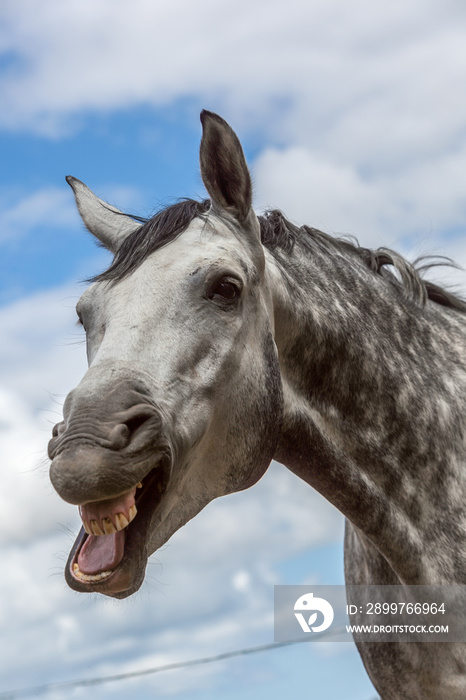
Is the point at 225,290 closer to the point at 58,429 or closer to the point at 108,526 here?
the point at 58,429

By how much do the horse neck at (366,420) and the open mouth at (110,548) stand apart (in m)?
1.09

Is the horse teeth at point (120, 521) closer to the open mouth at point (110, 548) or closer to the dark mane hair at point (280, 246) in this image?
the open mouth at point (110, 548)

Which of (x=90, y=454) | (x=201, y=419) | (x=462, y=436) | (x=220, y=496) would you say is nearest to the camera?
(x=90, y=454)

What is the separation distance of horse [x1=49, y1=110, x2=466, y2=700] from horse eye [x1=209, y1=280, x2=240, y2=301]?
1 cm

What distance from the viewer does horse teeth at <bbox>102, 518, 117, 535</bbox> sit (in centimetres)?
314

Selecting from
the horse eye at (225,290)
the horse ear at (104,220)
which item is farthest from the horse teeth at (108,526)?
the horse ear at (104,220)

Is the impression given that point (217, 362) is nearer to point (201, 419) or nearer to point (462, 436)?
point (201, 419)

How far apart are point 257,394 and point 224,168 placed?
118 centimetres

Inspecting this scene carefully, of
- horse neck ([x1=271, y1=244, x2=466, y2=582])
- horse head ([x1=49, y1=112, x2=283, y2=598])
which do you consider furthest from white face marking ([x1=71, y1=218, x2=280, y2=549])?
horse neck ([x1=271, y1=244, x2=466, y2=582])

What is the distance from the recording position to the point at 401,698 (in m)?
4.39

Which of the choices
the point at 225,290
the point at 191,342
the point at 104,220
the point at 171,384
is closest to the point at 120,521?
the point at 171,384

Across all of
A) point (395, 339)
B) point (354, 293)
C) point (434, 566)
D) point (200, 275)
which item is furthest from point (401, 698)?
point (200, 275)

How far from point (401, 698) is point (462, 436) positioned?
1474 mm

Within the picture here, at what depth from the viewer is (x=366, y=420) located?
4.25 metres
